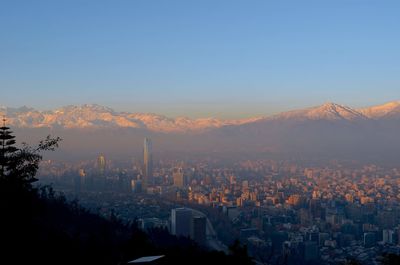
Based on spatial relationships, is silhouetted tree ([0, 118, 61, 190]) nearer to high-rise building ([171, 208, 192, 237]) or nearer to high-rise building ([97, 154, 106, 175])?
high-rise building ([171, 208, 192, 237])

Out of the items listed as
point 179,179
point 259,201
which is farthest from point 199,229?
point 179,179

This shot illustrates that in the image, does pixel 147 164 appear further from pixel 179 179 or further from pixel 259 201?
pixel 259 201

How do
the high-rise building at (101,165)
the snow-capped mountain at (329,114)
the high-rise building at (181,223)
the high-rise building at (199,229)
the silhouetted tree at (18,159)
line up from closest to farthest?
the silhouetted tree at (18,159)
the high-rise building at (199,229)
the high-rise building at (181,223)
the high-rise building at (101,165)
the snow-capped mountain at (329,114)

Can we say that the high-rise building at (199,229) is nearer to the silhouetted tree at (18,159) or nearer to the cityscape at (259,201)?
the cityscape at (259,201)

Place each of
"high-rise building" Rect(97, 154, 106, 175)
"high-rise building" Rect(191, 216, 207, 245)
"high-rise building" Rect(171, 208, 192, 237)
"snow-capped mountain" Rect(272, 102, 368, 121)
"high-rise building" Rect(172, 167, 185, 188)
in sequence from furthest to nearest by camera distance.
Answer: "snow-capped mountain" Rect(272, 102, 368, 121) → "high-rise building" Rect(97, 154, 106, 175) → "high-rise building" Rect(172, 167, 185, 188) → "high-rise building" Rect(171, 208, 192, 237) → "high-rise building" Rect(191, 216, 207, 245)

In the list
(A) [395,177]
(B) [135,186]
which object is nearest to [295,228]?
(B) [135,186]

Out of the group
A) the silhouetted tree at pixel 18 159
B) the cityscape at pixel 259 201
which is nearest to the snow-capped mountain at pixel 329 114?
the cityscape at pixel 259 201

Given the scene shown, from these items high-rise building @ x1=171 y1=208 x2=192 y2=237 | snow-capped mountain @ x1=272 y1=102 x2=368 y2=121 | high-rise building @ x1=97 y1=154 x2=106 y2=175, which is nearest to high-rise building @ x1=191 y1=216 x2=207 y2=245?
high-rise building @ x1=171 y1=208 x2=192 y2=237

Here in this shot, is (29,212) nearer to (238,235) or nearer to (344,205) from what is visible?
(238,235)

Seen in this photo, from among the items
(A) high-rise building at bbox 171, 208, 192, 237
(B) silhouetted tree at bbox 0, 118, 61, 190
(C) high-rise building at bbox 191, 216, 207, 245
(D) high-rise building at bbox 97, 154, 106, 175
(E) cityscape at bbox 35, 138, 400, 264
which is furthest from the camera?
(D) high-rise building at bbox 97, 154, 106, 175

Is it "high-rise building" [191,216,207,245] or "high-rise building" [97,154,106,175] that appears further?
"high-rise building" [97,154,106,175]

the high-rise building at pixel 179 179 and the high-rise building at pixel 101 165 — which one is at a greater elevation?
the high-rise building at pixel 101 165

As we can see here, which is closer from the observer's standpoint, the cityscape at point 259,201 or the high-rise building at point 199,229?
the cityscape at point 259,201
